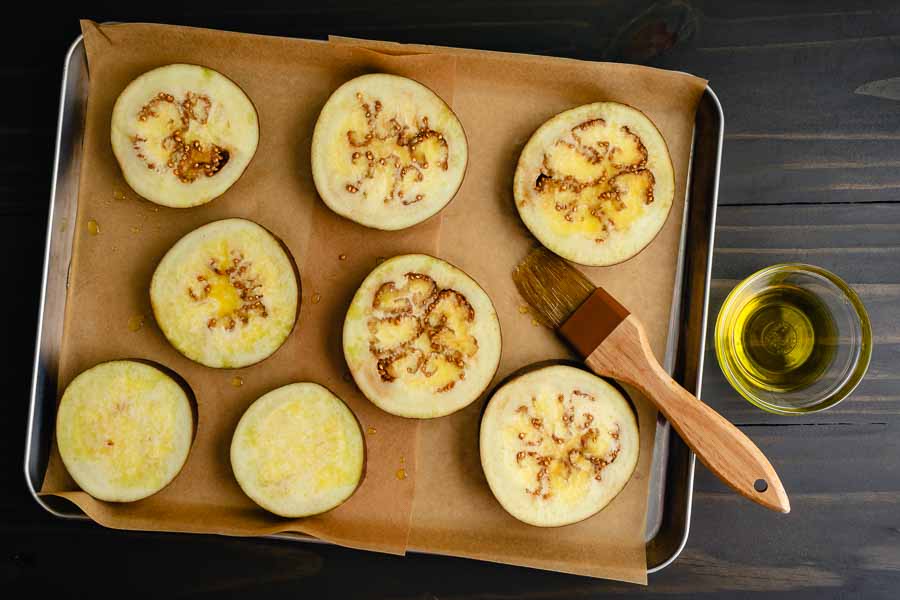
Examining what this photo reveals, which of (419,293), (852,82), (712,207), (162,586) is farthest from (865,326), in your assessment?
(162,586)

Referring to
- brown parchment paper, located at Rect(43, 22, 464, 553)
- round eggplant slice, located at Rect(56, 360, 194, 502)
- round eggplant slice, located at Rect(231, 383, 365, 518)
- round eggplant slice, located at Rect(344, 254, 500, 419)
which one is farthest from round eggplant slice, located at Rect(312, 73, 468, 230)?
round eggplant slice, located at Rect(56, 360, 194, 502)

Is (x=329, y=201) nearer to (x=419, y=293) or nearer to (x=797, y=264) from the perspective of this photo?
(x=419, y=293)

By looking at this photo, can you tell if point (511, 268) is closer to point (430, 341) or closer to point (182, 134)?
point (430, 341)

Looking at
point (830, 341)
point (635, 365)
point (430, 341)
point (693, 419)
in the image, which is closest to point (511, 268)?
point (430, 341)

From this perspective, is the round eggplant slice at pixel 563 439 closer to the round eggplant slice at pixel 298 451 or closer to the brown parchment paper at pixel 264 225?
the brown parchment paper at pixel 264 225

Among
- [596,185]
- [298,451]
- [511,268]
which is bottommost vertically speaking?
[298,451]

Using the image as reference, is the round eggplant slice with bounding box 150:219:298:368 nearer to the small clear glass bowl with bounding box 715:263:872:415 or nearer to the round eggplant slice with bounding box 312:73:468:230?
the round eggplant slice with bounding box 312:73:468:230

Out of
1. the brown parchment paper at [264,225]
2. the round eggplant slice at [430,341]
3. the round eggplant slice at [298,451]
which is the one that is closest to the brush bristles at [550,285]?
the round eggplant slice at [430,341]
